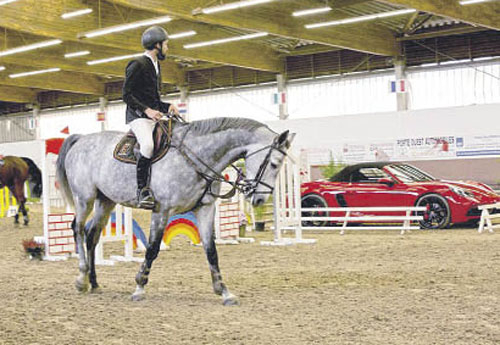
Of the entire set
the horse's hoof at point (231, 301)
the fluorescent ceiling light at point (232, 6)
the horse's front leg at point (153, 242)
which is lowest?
the horse's hoof at point (231, 301)

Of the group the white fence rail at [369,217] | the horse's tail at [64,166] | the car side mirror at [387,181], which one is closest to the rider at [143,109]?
the horse's tail at [64,166]

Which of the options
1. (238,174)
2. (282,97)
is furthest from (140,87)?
(282,97)

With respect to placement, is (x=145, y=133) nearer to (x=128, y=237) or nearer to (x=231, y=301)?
(x=231, y=301)

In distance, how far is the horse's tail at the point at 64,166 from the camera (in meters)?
5.77

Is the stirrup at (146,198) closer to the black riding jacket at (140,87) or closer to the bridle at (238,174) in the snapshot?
the bridle at (238,174)

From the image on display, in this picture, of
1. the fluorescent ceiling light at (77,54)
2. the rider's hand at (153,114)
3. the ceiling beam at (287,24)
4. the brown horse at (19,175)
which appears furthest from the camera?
the fluorescent ceiling light at (77,54)

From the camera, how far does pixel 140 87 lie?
485 centimetres

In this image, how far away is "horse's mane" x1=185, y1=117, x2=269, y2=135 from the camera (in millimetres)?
4711

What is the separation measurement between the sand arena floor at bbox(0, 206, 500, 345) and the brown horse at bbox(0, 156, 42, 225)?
475 centimetres

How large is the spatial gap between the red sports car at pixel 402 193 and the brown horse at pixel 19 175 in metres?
5.13

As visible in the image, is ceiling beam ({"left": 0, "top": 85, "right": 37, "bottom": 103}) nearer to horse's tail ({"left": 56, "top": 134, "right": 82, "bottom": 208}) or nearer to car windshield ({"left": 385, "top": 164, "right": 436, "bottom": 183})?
car windshield ({"left": 385, "top": 164, "right": 436, "bottom": 183})

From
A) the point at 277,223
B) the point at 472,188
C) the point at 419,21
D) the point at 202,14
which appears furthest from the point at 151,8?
the point at 419,21

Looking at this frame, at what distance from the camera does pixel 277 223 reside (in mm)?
9219

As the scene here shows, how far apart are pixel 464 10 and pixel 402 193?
5.88 metres
